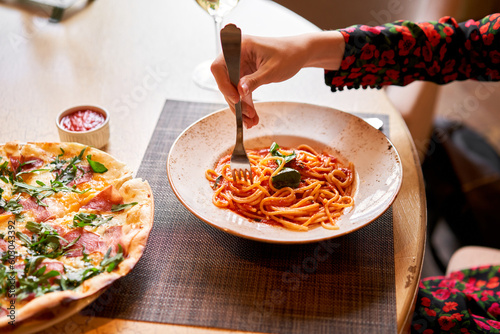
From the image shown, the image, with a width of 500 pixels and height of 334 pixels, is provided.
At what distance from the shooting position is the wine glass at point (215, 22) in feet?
6.92

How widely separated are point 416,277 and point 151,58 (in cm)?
182

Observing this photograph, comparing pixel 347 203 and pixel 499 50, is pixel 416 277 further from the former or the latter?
pixel 499 50

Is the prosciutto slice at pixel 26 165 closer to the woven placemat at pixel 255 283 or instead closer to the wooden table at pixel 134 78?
the wooden table at pixel 134 78

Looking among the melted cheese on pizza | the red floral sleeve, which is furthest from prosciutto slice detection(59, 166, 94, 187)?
the red floral sleeve

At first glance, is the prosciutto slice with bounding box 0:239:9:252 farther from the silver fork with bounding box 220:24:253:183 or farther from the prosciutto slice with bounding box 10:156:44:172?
the silver fork with bounding box 220:24:253:183

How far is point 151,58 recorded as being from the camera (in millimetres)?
2531

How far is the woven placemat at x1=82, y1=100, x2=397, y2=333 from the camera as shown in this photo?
1280mm

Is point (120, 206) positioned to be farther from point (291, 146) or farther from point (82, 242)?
point (291, 146)

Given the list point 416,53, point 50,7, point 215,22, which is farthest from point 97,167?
point 50,7

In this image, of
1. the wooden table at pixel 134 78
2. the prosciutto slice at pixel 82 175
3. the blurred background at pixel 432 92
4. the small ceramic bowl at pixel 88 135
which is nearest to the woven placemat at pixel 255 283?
the wooden table at pixel 134 78

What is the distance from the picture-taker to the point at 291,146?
186 centimetres

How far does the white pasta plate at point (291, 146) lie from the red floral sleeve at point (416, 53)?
265mm

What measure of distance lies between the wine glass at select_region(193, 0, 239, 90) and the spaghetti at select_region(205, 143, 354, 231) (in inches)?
27.8

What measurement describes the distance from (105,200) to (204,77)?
1083 millimetres
